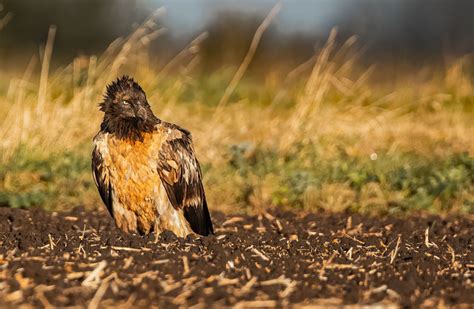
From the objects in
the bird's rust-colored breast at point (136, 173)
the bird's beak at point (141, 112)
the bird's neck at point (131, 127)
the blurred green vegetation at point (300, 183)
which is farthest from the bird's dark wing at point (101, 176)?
the blurred green vegetation at point (300, 183)

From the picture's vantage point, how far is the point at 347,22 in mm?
35562

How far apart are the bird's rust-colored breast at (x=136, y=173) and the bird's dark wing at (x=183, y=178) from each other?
0.07 metres

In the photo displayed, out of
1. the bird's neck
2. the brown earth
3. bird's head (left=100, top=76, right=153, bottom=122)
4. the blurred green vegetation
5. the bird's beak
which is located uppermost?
bird's head (left=100, top=76, right=153, bottom=122)

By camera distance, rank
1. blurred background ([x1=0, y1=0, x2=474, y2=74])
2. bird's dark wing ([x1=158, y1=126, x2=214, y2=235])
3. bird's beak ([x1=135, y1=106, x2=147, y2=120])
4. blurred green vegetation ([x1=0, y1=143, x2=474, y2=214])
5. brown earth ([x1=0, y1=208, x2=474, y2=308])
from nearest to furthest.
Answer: brown earth ([x1=0, y1=208, x2=474, y2=308]) < bird's beak ([x1=135, y1=106, x2=147, y2=120]) < bird's dark wing ([x1=158, y1=126, x2=214, y2=235]) < blurred green vegetation ([x1=0, y1=143, x2=474, y2=214]) < blurred background ([x1=0, y1=0, x2=474, y2=74])

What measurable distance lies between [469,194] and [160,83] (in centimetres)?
511

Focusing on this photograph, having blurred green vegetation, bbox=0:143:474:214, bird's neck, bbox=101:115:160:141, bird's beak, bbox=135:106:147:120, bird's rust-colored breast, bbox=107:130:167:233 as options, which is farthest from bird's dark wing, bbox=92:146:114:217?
blurred green vegetation, bbox=0:143:474:214

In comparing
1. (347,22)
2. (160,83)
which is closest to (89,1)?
(347,22)

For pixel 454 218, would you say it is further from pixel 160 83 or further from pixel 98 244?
pixel 160 83

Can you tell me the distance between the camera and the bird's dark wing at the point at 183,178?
6.52m

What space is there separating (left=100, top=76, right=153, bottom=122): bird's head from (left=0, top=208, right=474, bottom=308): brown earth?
86cm

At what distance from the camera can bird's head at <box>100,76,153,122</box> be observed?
6.47m

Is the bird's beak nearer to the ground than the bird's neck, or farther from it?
farther from it

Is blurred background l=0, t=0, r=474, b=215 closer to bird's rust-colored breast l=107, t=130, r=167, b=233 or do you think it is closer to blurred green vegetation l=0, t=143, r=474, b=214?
blurred green vegetation l=0, t=143, r=474, b=214

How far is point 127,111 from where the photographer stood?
6.50 metres
